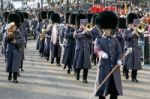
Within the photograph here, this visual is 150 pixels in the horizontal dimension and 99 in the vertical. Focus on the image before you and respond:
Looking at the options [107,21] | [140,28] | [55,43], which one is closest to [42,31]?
[55,43]

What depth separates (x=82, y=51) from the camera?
15.0 m

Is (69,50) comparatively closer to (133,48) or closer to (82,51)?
(82,51)

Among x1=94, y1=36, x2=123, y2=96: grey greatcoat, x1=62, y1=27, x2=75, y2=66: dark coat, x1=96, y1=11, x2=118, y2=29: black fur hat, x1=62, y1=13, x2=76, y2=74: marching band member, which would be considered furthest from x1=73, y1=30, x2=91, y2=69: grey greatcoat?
x1=94, y1=36, x2=123, y2=96: grey greatcoat

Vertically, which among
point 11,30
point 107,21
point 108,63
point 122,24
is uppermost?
point 107,21

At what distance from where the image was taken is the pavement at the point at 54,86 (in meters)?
12.6

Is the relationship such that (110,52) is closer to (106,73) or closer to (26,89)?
(106,73)

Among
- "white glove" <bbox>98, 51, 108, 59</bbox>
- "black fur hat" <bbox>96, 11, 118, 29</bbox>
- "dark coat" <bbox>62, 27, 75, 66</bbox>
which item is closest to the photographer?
"white glove" <bbox>98, 51, 108, 59</bbox>

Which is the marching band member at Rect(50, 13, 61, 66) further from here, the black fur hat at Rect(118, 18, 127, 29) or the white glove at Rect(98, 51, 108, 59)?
the white glove at Rect(98, 51, 108, 59)

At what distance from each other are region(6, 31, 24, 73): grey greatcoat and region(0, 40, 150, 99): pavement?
43cm

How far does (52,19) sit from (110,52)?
9.99 meters

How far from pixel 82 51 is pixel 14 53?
1.76m

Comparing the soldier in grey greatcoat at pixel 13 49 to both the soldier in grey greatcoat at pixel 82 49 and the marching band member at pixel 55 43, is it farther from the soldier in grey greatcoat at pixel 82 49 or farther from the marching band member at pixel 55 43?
the marching band member at pixel 55 43

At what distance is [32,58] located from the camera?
A: 22.5m

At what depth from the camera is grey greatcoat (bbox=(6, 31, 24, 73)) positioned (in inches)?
574
